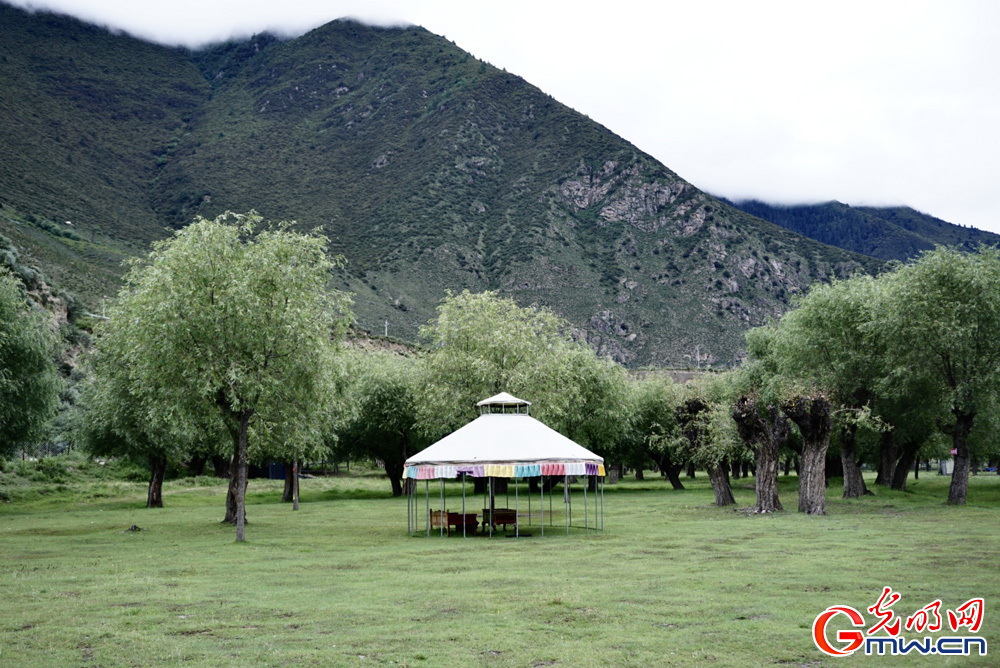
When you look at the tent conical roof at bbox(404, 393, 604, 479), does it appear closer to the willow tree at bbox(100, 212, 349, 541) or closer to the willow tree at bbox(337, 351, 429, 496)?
the willow tree at bbox(100, 212, 349, 541)

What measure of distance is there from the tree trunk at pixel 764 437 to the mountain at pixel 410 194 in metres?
67.1

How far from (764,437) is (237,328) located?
19.8 meters

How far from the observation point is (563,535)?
2662 cm

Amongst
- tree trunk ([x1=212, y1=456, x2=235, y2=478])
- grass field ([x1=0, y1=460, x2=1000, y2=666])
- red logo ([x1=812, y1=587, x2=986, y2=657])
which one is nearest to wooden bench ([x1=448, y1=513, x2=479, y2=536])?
grass field ([x1=0, y1=460, x2=1000, y2=666])

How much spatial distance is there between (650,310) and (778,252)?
102 ft

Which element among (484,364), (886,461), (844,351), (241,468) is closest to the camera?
(241,468)

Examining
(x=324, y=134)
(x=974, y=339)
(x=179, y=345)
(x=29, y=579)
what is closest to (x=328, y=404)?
(x=179, y=345)

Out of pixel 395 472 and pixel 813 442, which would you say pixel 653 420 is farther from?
pixel 813 442

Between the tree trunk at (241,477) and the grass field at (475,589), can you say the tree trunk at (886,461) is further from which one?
the tree trunk at (241,477)

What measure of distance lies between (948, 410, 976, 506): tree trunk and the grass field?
4.96 m

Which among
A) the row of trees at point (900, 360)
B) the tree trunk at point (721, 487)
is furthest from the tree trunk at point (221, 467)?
the row of trees at point (900, 360)

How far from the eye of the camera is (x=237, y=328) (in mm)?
25578

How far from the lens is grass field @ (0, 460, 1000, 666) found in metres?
10.3

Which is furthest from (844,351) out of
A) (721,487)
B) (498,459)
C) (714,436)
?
(498,459)
